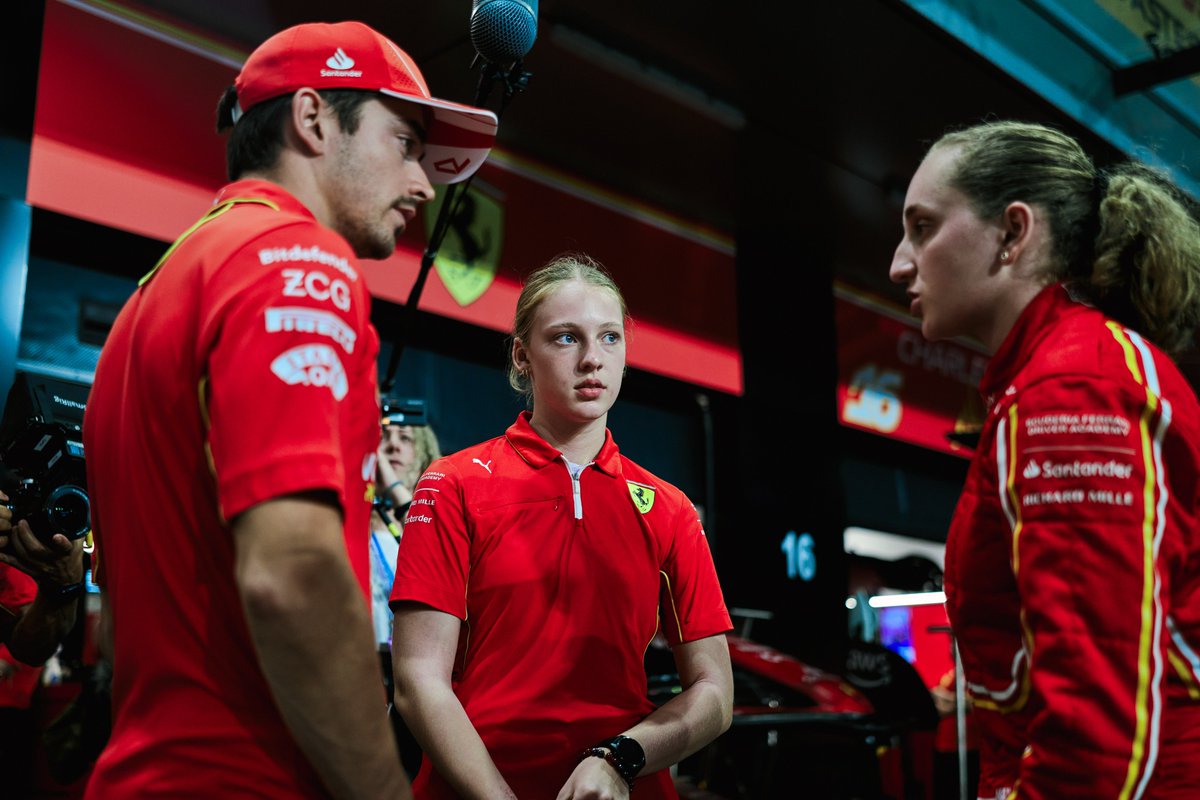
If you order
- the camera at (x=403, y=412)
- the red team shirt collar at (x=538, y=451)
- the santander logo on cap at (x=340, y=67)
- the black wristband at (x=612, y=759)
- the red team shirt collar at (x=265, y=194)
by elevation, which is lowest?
the black wristband at (x=612, y=759)

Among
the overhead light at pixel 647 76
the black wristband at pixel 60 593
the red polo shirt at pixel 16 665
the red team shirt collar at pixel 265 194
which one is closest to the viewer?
the red team shirt collar at pixel 265 194

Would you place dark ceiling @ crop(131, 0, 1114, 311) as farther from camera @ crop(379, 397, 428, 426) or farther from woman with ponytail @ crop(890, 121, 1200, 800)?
woman with ponytail @ crop(890, 121, 1200, 800)

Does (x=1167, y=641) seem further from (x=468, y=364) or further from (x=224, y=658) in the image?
(x=468, y=364)

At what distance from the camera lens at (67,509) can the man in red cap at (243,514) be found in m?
1.06

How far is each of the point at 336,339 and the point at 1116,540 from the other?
2.46 feet

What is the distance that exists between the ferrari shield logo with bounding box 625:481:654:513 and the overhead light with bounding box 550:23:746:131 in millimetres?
3003

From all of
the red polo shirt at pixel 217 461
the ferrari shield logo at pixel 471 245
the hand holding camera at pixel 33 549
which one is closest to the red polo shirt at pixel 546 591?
the red polo shirt at pixel 217 461

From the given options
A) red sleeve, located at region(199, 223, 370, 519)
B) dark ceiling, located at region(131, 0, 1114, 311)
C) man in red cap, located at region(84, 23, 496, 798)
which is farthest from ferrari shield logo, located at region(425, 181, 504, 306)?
red sleeve, located at region(199, 223, 370, 519)

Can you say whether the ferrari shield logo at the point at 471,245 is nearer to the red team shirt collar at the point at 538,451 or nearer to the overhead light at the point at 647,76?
the overhead light at the point at 647,76

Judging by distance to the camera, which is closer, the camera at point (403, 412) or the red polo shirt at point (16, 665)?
the camera at point (403, 412)

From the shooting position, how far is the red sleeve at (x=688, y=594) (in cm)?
179

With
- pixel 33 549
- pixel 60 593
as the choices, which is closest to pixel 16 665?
pixel 60 593

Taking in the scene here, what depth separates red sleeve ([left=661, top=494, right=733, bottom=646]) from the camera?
1791 mm

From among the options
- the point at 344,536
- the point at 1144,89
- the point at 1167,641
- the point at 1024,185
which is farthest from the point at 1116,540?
the point at 1144,89
